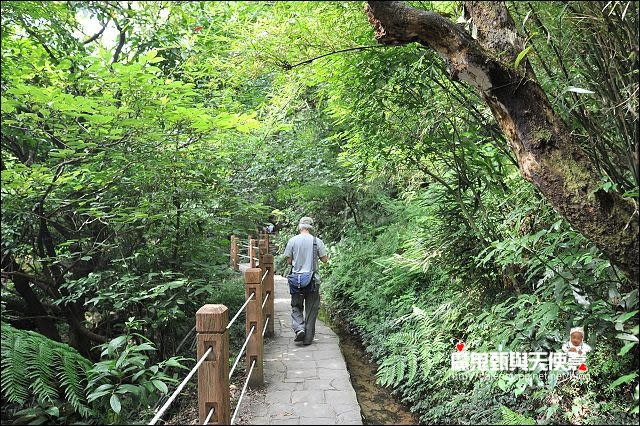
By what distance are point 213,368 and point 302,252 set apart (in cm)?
257

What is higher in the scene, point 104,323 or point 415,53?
point 415,53

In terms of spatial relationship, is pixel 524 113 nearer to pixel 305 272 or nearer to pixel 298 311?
pixel 305 272

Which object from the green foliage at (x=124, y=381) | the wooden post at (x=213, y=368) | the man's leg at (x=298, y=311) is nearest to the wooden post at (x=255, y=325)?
the green foliage at (x=124, y=381)

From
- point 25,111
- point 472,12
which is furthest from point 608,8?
point 25,111

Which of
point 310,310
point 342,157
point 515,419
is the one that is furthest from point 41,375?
point 342,157

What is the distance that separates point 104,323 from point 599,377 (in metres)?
5.61

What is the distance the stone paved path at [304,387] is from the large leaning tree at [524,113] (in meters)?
2.00

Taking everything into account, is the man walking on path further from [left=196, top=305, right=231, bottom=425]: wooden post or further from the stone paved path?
[left=196, top=305, right=231, bottom=425]: wooden post

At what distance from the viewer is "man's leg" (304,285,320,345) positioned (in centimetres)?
534

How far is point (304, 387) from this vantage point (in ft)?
13.3

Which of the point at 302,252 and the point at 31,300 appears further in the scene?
the point at 31,300

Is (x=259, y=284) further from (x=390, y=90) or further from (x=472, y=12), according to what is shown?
(x=472, y=12)

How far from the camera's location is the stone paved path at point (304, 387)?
3287mm

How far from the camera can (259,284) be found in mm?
4426
